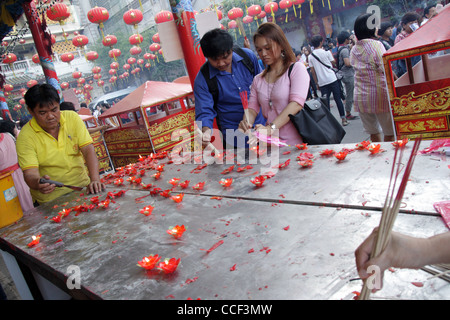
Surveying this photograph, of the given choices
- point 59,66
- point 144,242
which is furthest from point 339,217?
point 59,66

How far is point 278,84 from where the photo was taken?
2.44 m

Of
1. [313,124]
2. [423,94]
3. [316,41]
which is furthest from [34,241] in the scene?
[316,41]

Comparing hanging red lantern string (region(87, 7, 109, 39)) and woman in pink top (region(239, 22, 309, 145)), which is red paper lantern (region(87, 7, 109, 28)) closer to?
hanging red lantern string (region(87, 7, 109, 39))

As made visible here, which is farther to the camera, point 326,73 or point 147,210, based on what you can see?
point 326,73

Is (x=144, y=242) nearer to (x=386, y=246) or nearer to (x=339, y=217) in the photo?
(x=339, y=217)

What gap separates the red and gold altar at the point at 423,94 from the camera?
2.46 m

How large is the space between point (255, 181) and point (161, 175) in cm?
122

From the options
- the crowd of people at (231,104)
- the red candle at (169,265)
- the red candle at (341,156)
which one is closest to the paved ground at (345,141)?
the crowd of people at (231,104)

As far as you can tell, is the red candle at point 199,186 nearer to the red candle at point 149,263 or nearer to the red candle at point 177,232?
the red candle at point 177,232

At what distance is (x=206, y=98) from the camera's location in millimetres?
2910

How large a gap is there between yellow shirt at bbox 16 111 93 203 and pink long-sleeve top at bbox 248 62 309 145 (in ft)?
5.42

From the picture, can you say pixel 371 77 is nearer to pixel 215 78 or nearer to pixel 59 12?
pixel 215 78

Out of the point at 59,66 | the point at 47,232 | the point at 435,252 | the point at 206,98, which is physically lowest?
the point at 47,232

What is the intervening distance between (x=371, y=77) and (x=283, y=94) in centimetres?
172
